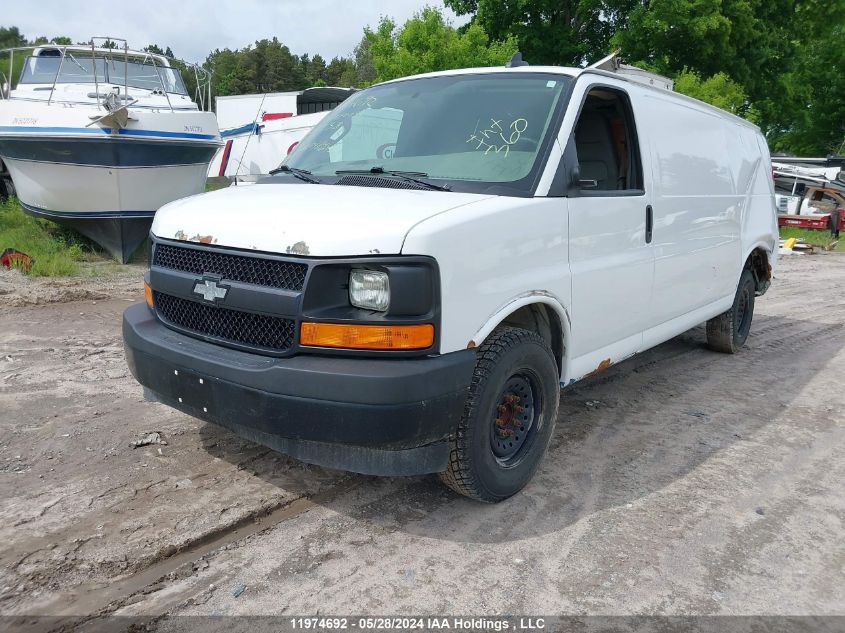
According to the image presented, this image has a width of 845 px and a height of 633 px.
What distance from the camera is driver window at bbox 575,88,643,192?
4.11 m

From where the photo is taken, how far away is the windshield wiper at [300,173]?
12.3ft

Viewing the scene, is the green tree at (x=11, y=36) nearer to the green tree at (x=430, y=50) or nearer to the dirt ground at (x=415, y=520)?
the green tree at (x=430, y=50)

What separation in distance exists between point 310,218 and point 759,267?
5549mm

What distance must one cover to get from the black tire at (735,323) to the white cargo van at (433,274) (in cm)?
183

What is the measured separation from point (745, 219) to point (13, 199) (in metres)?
13.0

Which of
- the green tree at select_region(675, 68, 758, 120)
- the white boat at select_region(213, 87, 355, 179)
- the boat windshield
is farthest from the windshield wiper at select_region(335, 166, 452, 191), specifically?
the green tree at select_region(675, 68, 758, 120)

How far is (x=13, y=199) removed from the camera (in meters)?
13.2

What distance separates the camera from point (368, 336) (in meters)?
2.74

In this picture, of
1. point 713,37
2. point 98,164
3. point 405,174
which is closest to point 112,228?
point 98,164

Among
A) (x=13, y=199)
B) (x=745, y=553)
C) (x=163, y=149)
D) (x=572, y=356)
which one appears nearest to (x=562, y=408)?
(x=572, y=356)

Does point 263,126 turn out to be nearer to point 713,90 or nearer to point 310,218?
point 310,218

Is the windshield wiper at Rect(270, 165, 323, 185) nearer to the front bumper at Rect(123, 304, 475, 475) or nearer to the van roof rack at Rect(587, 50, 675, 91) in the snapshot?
the front bumper at Rect(123, 304, 475, 475)

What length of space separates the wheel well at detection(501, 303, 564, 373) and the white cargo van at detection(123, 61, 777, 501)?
0.01 m

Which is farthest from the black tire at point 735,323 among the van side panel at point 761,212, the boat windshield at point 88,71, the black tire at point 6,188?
the black tire at point 6,188
